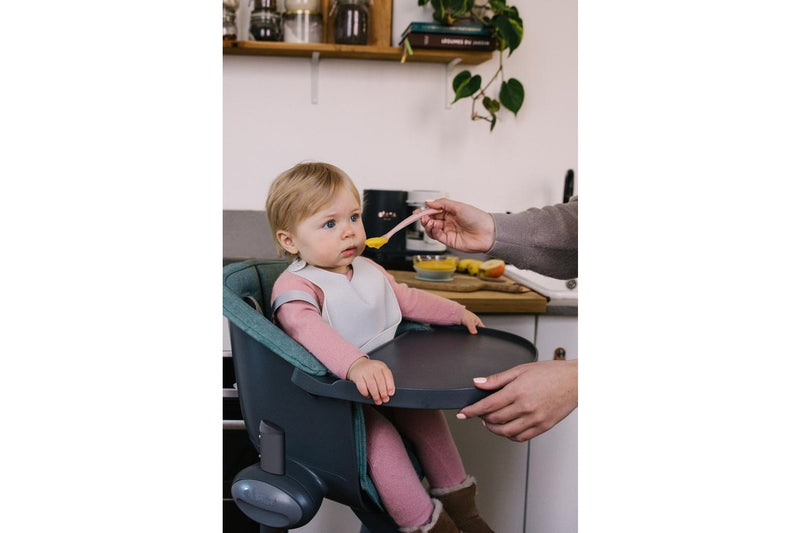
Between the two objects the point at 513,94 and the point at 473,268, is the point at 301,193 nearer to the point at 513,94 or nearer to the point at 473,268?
the point at 473,268

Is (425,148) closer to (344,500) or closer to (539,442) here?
(539,442)

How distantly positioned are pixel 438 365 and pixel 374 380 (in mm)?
123

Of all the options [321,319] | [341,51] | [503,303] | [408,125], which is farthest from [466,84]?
[321,319]

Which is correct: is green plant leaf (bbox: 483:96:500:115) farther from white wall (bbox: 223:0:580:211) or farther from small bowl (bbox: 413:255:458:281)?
small bowl (bbox: 413:255:458:281)

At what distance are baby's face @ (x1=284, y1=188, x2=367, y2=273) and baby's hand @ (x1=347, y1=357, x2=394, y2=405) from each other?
25 cm

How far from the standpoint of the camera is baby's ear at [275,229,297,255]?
1.20 meters

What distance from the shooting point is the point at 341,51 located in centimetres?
197

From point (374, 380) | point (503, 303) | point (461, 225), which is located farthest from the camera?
point (503, 303)

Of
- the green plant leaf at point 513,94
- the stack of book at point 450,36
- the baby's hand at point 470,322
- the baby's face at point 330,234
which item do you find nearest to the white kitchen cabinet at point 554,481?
the baby's hand at point 470,322

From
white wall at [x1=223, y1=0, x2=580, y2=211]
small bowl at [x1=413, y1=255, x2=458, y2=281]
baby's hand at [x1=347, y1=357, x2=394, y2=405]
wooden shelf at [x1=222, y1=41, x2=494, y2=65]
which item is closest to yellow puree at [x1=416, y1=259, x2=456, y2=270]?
small bowl at [x1=413, y1=255, x2=458, y2=281]
